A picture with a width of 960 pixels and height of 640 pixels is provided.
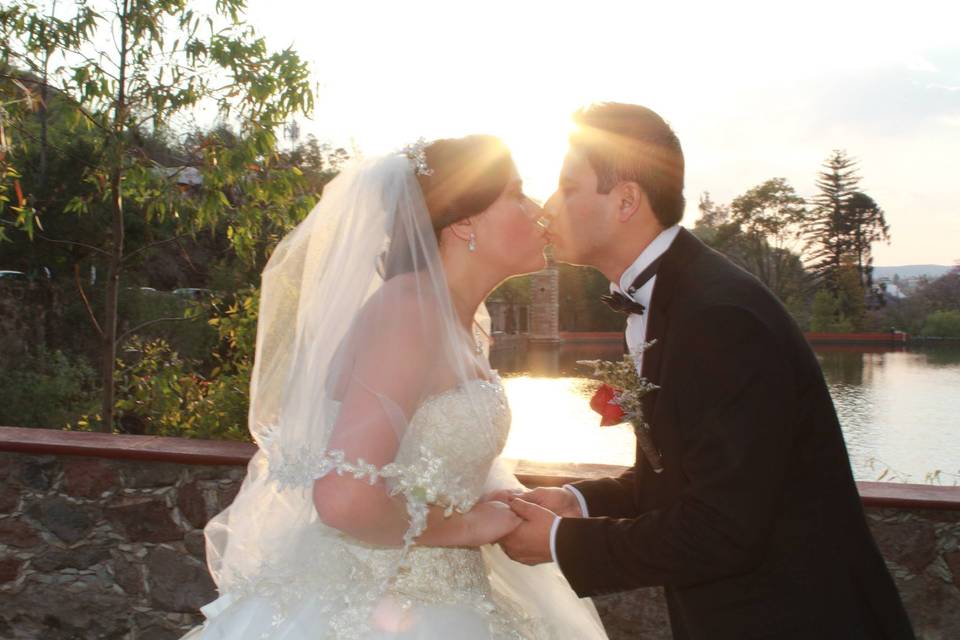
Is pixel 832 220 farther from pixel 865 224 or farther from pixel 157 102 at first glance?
pixel 157 102

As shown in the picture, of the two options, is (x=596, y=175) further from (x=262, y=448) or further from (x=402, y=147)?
(x=262, y=448)

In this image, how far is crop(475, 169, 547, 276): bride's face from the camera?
236 cm

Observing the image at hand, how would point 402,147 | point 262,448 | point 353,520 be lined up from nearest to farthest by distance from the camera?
point 353,520, point 262,448, point 402,147

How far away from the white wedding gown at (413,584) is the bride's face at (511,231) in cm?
39

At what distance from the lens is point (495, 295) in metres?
39.3

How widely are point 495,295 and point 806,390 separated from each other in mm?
37612

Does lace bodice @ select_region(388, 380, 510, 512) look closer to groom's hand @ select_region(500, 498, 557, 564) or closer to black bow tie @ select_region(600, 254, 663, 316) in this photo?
groom's hand @ select_region(500, 498, 557, 564)

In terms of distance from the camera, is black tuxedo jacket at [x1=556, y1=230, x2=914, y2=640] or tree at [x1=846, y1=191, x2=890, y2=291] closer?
black tuxedo jacket at [x1=556, y1=230, x2=914, y2=640]

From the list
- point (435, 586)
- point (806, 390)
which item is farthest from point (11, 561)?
point (806, 390)

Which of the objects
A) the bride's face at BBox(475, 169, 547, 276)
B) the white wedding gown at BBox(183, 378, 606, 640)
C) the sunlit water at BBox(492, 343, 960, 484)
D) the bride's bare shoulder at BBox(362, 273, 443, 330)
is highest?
the bride's face at BBox(475, 169, 547, 276)

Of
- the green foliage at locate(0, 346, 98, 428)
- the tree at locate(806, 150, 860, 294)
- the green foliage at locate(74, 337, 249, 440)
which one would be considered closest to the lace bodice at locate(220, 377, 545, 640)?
the green foliage at locate(74, 337, 249, 440)

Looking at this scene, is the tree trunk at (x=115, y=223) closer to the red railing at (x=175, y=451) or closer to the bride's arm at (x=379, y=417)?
the red railing at (x=175, y=451)

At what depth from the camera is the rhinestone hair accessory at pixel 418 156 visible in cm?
240

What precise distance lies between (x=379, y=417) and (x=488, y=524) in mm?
457
